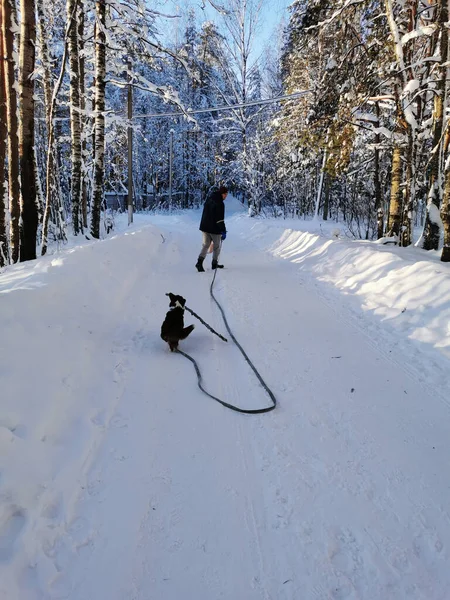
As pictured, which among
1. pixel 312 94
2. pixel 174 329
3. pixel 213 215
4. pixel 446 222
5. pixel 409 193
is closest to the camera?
pixel 174 329

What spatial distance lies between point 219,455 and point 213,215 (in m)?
6.80

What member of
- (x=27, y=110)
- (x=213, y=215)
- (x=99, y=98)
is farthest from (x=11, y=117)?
(x=213, y=215)

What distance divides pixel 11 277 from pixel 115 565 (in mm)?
4435

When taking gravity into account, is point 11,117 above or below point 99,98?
below

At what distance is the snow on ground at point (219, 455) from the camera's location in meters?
1.90

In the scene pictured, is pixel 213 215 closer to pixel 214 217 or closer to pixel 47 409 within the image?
pixel 214 217

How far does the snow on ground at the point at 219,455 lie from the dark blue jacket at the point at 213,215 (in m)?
3.87

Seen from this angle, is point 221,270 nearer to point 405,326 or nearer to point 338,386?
point 405,326

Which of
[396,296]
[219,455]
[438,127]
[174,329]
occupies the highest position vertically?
[438,127]

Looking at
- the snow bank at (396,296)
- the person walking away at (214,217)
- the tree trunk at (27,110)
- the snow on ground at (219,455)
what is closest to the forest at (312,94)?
the tree trunk at (27,110)

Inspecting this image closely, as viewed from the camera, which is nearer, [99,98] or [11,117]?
[11,117]

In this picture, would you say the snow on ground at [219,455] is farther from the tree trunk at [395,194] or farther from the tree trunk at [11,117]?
the tree trunk at [395,194]

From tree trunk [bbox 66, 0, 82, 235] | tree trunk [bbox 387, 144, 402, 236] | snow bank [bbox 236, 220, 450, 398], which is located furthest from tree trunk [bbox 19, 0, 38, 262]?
tree trunk [bbox 387, 144, 402, 236]

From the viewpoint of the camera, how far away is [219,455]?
9.03 feet
